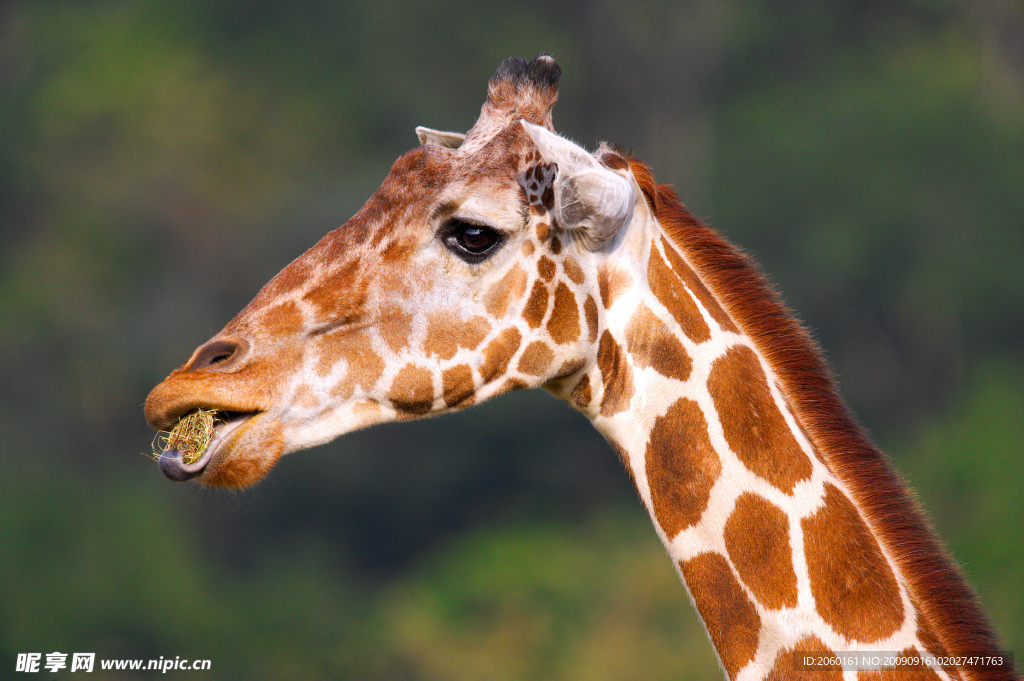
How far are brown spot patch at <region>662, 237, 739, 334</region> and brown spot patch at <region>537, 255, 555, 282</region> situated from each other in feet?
1.46

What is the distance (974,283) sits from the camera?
3453 cm

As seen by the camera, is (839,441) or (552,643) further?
(552,643)

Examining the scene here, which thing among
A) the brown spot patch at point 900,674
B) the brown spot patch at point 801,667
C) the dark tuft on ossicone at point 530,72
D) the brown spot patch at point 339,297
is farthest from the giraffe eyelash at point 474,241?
the brown spot patch at point 900,674

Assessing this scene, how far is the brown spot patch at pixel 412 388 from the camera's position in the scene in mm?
4055

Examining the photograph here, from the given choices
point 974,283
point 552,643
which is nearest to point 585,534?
point 552,643

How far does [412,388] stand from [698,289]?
3.68 feet

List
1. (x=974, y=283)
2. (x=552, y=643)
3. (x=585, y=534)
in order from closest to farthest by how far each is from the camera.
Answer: (x=552, y=643) < (x=585, y=534) < (x=974, y=283)

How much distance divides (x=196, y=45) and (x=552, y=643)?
88.8 ft

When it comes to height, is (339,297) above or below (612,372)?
above

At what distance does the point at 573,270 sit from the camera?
4.10m

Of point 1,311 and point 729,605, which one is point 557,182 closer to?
point 729,605

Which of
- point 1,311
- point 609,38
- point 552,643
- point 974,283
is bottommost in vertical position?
point 552,643

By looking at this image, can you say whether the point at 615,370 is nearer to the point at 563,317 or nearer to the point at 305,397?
the point at 563,317

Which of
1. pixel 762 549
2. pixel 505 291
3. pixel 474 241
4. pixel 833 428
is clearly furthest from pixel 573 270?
pixel 762 549
